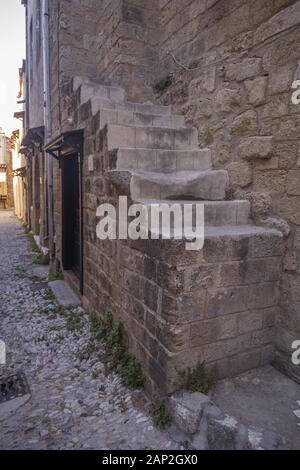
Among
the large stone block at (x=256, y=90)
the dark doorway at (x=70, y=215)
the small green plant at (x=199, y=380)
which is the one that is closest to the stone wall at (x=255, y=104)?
the large stone block at (x=256, y=90)

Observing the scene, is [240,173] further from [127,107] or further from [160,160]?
[127,107]

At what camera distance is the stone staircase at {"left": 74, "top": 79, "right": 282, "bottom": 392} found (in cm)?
202

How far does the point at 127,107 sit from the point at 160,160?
114 centimetres

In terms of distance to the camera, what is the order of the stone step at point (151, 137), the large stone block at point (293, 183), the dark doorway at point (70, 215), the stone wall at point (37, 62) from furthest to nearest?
1. the stone wall at point (37, 62)
2. the dark doorway at point (70, 215)
3. the stone step at point (151, 137)
4. the large stone block at point (293, 183)

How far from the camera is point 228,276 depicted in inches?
84.5

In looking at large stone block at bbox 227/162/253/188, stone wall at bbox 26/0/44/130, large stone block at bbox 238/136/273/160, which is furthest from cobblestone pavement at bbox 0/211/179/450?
stone wall at bbox 26/0/44/130

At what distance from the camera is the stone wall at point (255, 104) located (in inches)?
89.8

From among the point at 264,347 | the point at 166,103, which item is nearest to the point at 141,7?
the point at 166,103

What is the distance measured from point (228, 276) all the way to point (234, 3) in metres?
2.54

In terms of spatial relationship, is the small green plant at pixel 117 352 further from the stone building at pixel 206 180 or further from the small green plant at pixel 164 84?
the small green plant at pixel 164 84

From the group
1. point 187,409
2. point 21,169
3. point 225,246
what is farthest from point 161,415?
point 21,169

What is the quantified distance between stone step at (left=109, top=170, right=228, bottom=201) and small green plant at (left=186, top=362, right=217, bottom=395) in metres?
1.36

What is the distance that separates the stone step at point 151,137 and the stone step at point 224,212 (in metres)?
0.87

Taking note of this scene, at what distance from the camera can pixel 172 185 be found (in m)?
2.67
